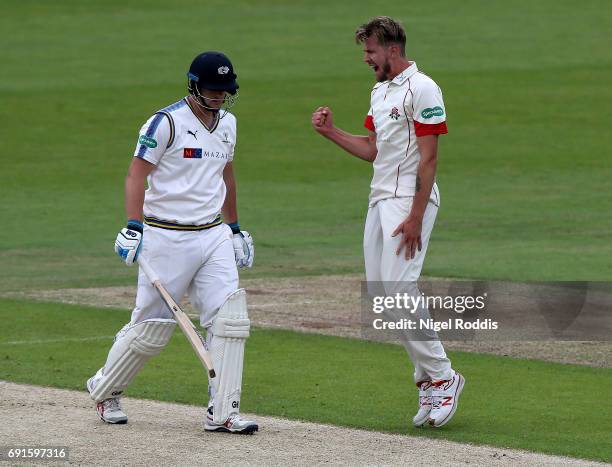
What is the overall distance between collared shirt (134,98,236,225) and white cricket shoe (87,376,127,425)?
1.09 meters

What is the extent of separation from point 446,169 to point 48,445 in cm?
1752

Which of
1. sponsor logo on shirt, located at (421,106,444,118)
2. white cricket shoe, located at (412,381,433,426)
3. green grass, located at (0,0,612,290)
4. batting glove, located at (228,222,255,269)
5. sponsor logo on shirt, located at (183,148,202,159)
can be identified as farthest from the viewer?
green grass, located at (0,0,612,290)

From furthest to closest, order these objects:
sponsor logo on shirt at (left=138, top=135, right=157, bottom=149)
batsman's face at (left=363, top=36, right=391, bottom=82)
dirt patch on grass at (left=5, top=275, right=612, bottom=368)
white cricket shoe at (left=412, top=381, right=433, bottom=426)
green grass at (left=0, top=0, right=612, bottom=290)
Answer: green grass at (left=0, top=0, right=612, bottom=290), dirt patch on grass at (left=5, top=275, right=612, bottom=368), batsman's face at (left=363, top=36, right=391, bottom=82), white cricket shoe at (left=412, top=381, right=433, bottom=426), sponsor logo on shirt at (left=138, top=135, right=157, bottom=149)

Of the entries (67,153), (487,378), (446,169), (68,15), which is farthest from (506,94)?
(487,378)

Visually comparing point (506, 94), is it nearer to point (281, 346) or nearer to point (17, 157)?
point (17, 157)

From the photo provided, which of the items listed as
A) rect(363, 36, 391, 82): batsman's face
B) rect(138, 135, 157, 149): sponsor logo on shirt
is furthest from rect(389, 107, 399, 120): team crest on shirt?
rect(138, 135, 157, 149): sponsor logo on shirt

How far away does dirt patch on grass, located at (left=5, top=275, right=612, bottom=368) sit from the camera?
37.5 feet

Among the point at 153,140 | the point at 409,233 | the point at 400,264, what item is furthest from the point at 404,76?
the point at 153,140

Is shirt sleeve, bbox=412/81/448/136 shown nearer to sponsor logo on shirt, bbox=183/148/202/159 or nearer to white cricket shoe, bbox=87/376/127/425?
sponsor logo on shirt, bbox=183/148/202/159

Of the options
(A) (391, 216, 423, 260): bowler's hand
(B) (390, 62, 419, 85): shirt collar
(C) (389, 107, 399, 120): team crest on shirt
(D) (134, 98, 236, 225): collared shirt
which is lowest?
(A) (391, 216, 423, 260): bowler's hand

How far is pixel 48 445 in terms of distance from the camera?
7.92 m

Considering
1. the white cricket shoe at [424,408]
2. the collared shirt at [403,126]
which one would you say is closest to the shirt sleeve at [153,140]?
the collared shirt at [403,126]

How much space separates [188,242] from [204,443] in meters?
1.16

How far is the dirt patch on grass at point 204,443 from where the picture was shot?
7699 mm
